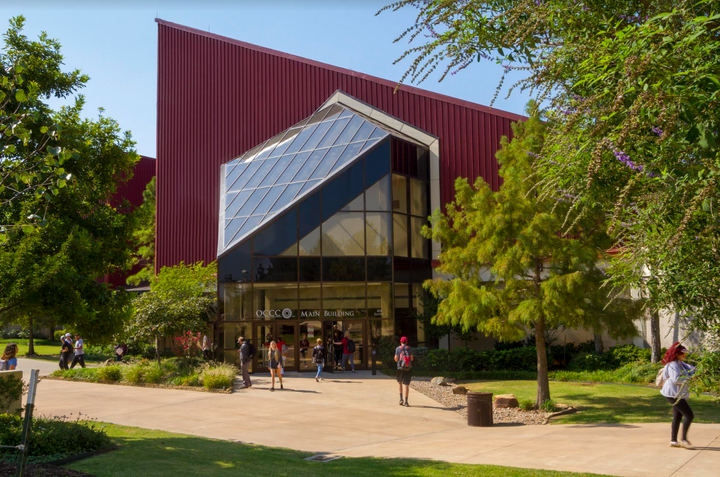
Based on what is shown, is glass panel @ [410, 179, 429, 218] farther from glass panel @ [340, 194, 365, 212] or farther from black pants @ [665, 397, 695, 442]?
black pants @ [665, 397, 695, 442]

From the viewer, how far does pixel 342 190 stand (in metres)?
24.5

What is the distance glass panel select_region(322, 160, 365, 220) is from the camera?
24.3 metres

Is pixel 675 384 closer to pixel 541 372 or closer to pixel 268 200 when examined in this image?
pixel 541 372

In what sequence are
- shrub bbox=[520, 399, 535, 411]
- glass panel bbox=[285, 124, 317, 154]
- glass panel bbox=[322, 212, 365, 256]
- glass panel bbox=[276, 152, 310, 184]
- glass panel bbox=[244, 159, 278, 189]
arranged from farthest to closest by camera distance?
glass panel bbox=[285, 124, 317, 154], glass panel bbox=[244, 159, 278, 189], glass panel bbox=[276, 152, 310, 184], glass panel bbox=[322, 212, 365, 256], shrub bbox=[520, 399, 535, 411]

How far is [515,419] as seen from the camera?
13852 mm

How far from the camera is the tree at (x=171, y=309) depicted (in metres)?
23.1

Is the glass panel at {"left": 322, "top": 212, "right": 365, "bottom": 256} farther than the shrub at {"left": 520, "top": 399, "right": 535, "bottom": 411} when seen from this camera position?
Yes

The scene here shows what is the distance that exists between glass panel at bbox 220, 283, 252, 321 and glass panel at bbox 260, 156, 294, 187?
523 centimetres

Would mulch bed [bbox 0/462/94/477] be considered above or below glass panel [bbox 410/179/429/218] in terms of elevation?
below

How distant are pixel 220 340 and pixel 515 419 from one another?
13203mm

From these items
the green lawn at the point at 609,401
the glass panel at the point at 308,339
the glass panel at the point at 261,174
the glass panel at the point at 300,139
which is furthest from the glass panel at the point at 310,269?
the green lawn at the point at 609,401

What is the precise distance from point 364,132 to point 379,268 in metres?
5.98

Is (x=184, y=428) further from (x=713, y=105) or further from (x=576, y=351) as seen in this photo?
(x=576, y=351)

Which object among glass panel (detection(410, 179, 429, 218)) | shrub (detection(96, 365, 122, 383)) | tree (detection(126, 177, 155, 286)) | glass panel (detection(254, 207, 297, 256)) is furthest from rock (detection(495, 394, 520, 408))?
tree (detection(126, 177, 155, 286))
